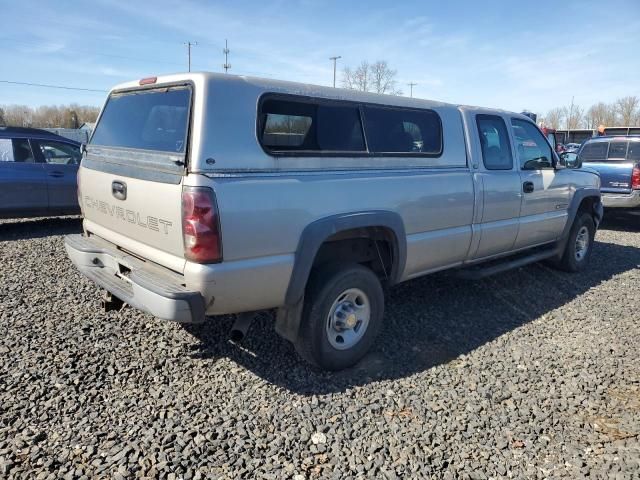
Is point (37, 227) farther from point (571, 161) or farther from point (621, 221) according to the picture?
point (621, 221)

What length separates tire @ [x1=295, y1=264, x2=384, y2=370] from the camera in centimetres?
335

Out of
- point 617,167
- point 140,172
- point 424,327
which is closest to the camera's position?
point 140,172

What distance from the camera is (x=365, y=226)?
3.46m

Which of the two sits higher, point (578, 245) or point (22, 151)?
point (22, 151)

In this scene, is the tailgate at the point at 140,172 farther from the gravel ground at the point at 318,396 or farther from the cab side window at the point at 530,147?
the cab side window at the point at 530,147

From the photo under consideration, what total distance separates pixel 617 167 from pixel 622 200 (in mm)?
680

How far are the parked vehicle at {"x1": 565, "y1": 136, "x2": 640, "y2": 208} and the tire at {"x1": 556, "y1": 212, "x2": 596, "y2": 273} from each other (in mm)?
2923

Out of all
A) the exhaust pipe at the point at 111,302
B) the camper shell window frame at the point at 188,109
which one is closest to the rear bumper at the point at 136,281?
the exhaust pipe at the point at 111,302

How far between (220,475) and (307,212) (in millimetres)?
1572

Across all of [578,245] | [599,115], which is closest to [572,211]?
[578,245]

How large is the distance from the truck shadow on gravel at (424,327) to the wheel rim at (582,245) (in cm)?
24

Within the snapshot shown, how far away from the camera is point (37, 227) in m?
8.28

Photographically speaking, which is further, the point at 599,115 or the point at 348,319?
the point at 599,115

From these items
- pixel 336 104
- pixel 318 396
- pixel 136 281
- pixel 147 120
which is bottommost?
pixel 318 396
